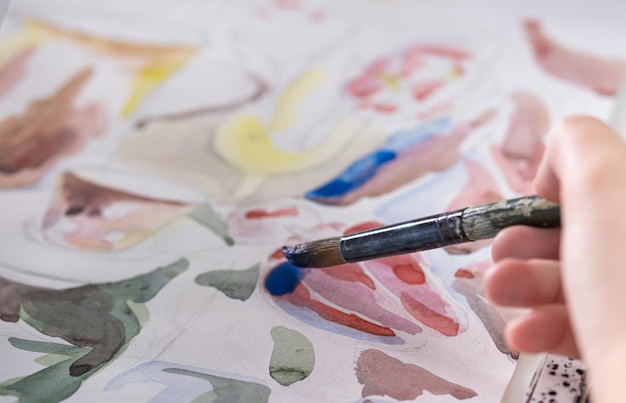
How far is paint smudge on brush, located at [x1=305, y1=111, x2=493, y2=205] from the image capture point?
0.66m

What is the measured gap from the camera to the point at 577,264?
0.36 m

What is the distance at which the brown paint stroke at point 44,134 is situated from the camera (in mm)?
687

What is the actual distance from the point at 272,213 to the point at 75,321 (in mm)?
184

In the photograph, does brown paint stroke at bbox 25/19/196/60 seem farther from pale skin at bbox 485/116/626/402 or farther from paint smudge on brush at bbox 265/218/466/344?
pale skin at bbox 485/116/626/402

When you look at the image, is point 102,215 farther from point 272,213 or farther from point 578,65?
point 578,65

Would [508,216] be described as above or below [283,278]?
above

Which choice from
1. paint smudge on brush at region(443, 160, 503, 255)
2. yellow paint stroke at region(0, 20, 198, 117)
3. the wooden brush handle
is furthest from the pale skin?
yellow paint stroke at region(0, 20, 198, 117)

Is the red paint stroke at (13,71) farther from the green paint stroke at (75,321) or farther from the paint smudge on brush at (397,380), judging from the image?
the paint smudge on brush at (397,380)

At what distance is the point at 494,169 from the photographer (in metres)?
0.70

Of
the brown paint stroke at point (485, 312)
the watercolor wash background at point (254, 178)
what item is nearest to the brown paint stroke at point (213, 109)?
the watercolor wash background at point (254, 178)

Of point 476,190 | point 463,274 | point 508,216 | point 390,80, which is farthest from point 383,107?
point 508,216

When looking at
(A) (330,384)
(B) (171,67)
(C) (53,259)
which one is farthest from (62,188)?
(A) (330,384)

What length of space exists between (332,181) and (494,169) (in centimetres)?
14

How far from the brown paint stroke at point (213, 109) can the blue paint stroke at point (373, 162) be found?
0.15 meters
